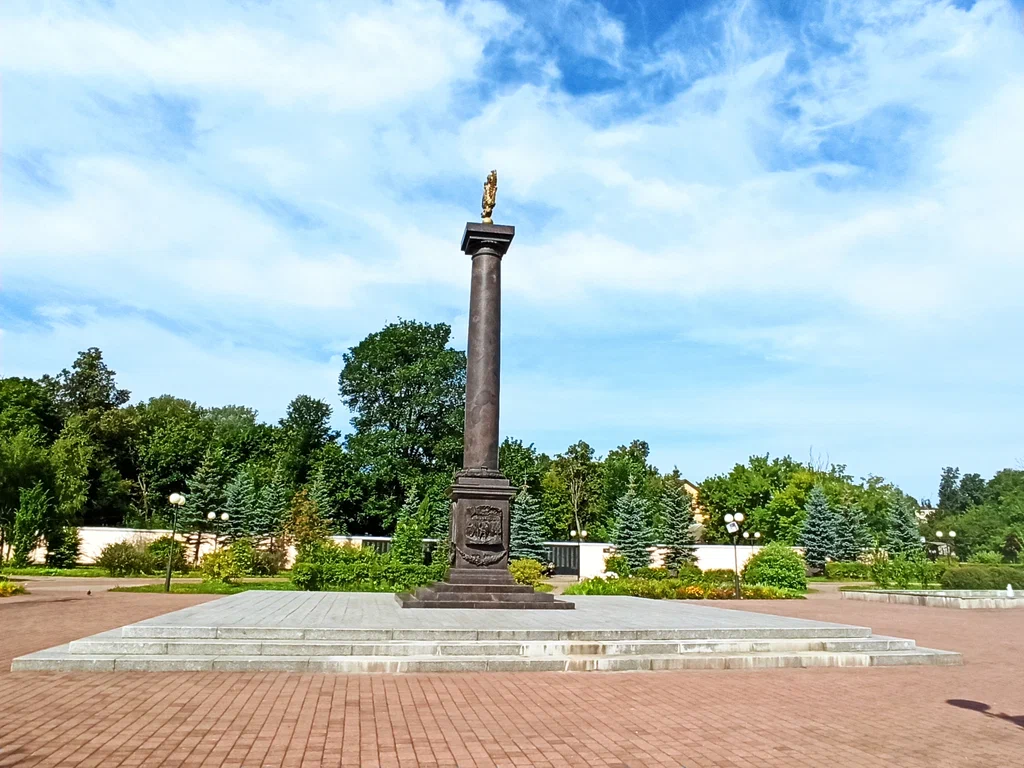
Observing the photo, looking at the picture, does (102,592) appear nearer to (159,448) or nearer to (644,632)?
(644,632)

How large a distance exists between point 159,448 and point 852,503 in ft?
163

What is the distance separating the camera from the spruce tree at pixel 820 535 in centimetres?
4506

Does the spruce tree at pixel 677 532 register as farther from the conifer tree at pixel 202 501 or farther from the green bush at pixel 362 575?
the conifer tree at pixel 202 501

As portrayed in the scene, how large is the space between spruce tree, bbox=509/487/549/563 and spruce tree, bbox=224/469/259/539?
48.0 feet

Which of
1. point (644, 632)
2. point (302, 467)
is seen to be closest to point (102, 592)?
point (644, 632)

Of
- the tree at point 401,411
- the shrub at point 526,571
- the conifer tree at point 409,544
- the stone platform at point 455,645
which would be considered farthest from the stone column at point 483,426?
the tree at point 401,411

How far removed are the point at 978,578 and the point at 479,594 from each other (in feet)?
80.2

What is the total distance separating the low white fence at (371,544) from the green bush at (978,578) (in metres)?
11.0

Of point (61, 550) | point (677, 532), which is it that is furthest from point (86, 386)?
point (677, 532)

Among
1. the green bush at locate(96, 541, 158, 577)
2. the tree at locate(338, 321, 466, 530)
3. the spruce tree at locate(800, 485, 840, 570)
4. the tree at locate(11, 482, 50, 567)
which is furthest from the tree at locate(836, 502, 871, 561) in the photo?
the tree at locate(11, 482, 50, 567)

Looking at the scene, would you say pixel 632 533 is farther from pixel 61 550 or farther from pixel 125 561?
pixel 61 550

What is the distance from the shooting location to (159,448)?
53.8 metres

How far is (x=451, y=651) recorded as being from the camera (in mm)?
9586

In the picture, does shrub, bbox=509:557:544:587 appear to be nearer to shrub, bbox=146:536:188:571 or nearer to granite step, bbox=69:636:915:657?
granite step, bbox=69:636:915:657
